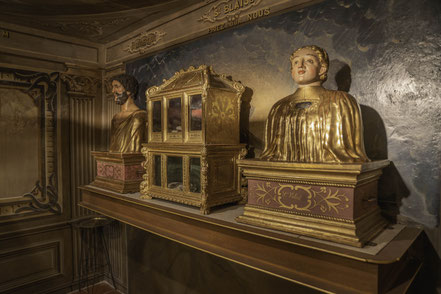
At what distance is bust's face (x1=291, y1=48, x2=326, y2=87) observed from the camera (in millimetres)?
1496

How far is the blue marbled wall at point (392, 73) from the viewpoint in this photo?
1.46 m

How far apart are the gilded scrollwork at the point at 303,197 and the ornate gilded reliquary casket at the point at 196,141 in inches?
17.1

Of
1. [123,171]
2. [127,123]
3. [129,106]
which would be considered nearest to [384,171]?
[123,171]

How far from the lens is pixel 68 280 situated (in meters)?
3.52

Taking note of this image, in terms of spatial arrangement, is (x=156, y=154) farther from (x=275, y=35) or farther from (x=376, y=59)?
(x=376, y=59)

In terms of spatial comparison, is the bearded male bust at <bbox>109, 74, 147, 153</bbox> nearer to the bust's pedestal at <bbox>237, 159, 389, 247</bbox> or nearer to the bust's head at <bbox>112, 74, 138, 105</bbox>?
the bust's head at <bbox>112, 74, 138, 105</bbox>

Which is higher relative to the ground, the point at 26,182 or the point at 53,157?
the point at 53,157

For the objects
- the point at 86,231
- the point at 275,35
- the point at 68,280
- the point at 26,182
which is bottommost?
the point at 68,280

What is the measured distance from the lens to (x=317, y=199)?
1291mm

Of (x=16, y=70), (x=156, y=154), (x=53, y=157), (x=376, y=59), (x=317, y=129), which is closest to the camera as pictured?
(x=317, y=129)

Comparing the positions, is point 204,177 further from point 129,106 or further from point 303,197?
point 129,106

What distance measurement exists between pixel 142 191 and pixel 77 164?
1.85 meters

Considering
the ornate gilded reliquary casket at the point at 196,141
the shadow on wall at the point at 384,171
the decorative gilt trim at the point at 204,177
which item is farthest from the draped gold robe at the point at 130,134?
the shadow on wall at the point at 384,171

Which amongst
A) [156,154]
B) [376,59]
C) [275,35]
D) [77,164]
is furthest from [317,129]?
[77,164]
